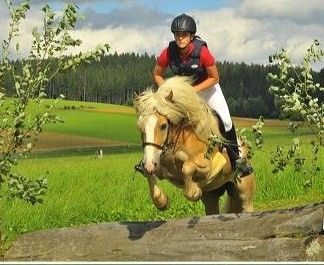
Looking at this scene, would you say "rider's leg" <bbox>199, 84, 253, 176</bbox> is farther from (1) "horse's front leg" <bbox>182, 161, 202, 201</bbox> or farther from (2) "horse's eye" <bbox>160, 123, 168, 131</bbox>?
(2) "horse's eye" <bbox>160, 123, 168, 131</bbox>

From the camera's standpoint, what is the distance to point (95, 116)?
82.7m

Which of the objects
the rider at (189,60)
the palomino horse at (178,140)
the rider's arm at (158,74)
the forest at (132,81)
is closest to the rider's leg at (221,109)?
the rider at (189,60)

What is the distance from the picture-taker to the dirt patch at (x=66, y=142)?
2307 inches

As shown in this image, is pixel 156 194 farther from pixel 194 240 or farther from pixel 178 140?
pixel 194 240

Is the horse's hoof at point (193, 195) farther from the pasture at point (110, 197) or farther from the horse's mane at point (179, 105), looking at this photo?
the pasture at point (110, 197)

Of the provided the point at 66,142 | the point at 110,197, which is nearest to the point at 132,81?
the point at 66,142

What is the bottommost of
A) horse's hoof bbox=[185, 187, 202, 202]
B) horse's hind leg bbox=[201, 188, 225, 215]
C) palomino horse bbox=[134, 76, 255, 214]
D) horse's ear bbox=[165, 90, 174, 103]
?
horse's hind leg bbox=[201, 188, 225, 215]

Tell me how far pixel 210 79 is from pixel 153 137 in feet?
5.01

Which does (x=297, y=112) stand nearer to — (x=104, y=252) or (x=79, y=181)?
(x=104, y=252)

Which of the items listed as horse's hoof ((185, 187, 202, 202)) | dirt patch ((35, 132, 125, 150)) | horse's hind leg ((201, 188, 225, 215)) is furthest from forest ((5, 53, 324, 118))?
horse's hoof ((185, 187, 202, 202))

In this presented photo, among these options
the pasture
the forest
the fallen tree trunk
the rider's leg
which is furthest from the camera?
the forest

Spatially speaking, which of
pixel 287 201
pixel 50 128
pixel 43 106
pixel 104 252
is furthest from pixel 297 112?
pixel 50 128

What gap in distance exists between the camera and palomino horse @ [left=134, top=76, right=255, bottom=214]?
7641 mm

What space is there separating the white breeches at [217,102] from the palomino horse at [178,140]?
0.90ft
